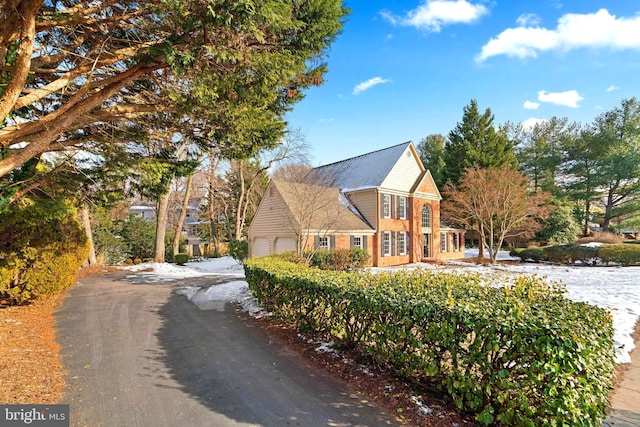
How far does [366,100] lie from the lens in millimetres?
13688

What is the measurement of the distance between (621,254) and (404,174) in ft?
49.2

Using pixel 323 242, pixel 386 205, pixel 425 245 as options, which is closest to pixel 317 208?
pixel 323 242

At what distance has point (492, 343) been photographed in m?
3.09

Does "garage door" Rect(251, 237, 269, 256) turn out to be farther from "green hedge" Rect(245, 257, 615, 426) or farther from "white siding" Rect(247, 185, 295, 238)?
A: "green hedge" Rect(245, 257, 615, 426)

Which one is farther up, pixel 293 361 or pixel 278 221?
pixel 278 221

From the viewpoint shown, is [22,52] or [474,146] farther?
[474,146]

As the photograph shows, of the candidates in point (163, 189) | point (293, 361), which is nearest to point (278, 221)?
point (163, 189)

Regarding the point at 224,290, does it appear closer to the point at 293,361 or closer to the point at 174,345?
the point at 174,345

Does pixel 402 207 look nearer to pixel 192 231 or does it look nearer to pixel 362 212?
pixel 362 212

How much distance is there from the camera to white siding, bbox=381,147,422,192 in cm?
2106

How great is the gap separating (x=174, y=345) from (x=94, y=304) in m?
5.03

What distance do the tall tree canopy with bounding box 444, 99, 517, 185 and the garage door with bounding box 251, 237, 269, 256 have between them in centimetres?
2057

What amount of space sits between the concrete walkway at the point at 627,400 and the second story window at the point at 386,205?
15.6m

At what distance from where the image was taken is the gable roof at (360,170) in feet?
69.8
